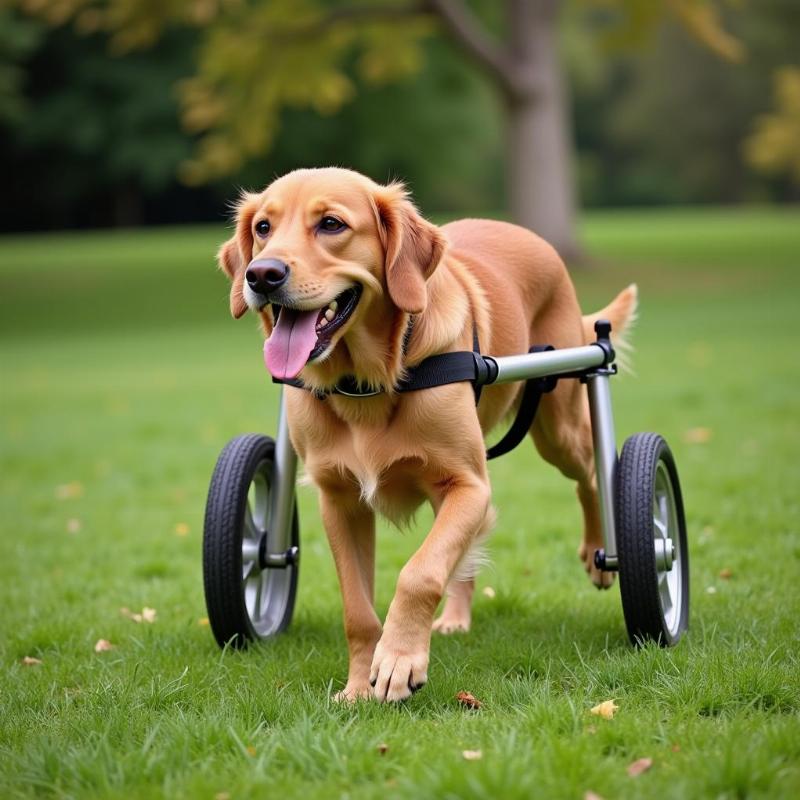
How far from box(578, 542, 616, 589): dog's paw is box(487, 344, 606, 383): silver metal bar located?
95 cm

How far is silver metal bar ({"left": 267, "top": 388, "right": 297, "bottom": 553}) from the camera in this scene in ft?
15.9

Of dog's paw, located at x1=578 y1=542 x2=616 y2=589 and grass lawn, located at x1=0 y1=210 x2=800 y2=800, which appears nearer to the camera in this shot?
grass lawn, located at x1=0 y1=210 x2=800 y2=800

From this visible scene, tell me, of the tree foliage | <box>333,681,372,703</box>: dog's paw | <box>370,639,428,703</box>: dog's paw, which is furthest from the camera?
the tree foliage

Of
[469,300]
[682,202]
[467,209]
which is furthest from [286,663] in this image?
[682,202]

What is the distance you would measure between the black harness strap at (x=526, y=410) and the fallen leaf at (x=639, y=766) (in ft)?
5.77

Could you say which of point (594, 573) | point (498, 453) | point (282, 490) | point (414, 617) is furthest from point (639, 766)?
point (282, 490)

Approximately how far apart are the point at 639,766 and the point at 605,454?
5.30ft

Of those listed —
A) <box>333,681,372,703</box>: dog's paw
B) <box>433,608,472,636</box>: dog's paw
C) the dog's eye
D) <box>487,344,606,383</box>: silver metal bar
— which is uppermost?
the dog's eye

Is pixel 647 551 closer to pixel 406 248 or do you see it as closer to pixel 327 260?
pixel 406 248

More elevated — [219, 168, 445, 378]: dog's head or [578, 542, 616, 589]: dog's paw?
[219, 168, 445, 378]: dog's head

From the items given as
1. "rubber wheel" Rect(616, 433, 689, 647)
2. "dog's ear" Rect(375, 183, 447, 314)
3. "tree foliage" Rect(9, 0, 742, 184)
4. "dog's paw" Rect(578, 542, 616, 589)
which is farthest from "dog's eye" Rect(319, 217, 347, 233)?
"tree foliage" Rect(9, 0, 742, 184)

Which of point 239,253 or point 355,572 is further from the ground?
point 239,253

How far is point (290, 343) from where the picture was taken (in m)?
3.89

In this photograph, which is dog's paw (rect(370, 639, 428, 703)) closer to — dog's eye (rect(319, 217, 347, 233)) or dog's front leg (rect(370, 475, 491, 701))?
dog's front leg (rect(370, 475, 491, 701))
